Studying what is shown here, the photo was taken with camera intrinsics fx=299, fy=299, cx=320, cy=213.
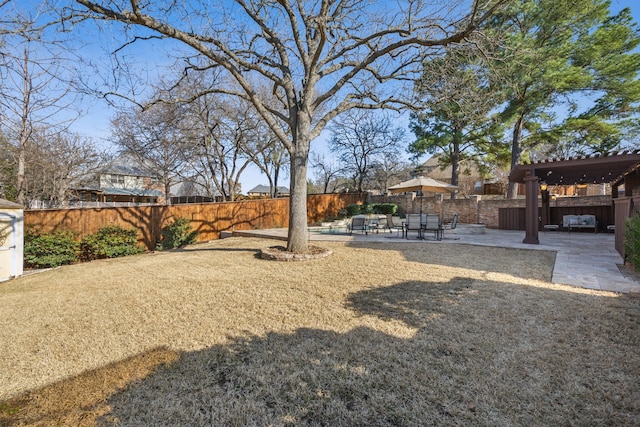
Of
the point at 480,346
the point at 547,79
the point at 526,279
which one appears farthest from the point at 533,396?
the point at 547,79

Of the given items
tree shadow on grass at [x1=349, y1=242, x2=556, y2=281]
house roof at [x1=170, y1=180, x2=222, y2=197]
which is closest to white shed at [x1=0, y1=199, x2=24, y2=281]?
tree shadow on grass at [x1=349, y1=242, x2=556, y2=281]

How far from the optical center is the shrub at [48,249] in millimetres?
8227

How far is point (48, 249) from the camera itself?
8516 millimetres

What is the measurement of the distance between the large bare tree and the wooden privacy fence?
6.45 m

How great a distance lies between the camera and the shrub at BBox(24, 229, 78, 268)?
8227 millimetres

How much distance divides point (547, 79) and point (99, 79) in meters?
16.2

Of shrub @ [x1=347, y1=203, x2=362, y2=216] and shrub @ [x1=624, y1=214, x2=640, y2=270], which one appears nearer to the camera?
shrub @ [x1=624, y1=214, x2=640, y2=270]

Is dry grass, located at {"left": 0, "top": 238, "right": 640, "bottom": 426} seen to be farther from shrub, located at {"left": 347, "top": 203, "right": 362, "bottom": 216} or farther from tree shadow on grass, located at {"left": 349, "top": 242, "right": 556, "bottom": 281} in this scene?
shrub, located at {"left": 347, "top": 203, "right": 362, "bottom": 216}

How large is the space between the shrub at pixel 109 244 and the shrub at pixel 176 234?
2.91ft

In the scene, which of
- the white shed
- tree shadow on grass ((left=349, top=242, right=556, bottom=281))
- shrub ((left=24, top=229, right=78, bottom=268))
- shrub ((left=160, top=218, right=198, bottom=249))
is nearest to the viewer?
tree shadow on grass ((left=349, top=242, right=556, bottom=281))

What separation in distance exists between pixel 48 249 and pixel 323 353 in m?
9.64

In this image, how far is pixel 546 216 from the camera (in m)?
14.2

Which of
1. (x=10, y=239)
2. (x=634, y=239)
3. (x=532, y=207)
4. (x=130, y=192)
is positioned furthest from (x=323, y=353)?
(x=130, y=192)

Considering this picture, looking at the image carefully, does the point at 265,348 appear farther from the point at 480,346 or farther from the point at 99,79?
the point at 99,79
